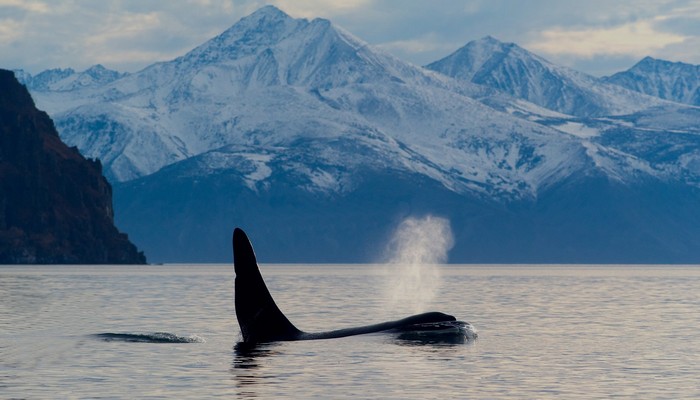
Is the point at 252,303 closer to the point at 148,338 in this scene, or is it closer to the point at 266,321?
the point at 266,321

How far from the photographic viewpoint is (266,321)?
68.3 metres

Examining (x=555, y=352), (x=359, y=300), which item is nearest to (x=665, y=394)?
(x=555, y=352)

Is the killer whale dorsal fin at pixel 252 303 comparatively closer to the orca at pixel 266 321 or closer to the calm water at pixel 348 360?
the orca at pixel 266 321

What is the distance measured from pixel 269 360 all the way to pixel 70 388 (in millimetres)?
12446

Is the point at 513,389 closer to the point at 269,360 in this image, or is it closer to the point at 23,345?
the point at 269,360

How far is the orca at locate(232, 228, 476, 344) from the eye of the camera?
65750 millimetres

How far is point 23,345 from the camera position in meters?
66.9

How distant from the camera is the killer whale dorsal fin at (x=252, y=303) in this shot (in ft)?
215

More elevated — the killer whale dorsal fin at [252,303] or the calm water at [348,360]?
the killer whale dorsal fin at [252,303]

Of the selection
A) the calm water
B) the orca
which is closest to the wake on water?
the calm water

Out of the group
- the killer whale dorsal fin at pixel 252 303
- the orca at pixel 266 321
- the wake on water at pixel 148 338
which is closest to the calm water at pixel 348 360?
the wake on water at pixel 148 338

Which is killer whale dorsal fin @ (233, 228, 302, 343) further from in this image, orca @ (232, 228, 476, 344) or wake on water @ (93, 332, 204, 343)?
wake on water @ (93, 332, 204, 343)

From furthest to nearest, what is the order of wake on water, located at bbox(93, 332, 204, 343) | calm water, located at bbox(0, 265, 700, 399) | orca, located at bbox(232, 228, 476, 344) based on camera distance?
wake on water, located at bbox(93, 332, 204, 343)
orca, located at bbox(232, 228, 476, 344)
calm water, located at bbox(0, 265, 700, 399)

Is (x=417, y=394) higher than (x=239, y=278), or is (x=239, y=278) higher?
(x=239, y=278)
